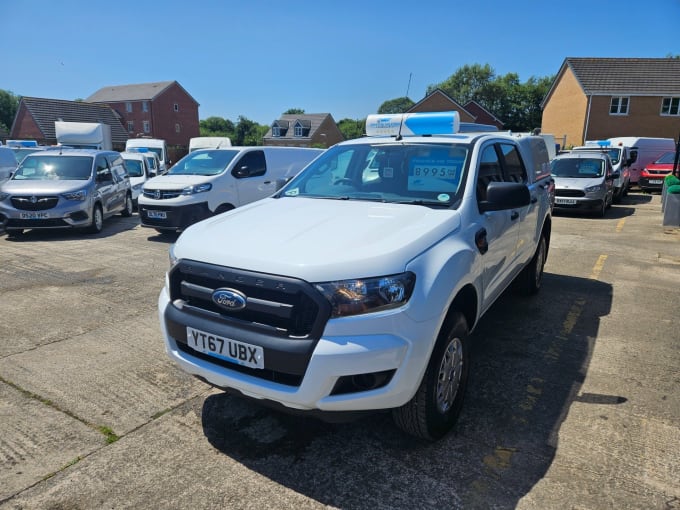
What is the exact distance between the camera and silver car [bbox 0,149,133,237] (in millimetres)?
9141

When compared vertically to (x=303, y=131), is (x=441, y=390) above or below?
below

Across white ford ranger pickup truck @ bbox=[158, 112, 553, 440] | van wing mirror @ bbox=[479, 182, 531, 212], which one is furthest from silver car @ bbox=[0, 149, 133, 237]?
van wing mirror @ bbox=[479, 182, 531, 212]

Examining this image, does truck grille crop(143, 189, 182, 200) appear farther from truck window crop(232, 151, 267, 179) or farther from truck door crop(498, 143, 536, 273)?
truck door crop(498, 143, 536, 273)

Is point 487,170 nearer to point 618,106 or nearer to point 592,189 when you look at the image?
point 592,189

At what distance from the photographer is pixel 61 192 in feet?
30.6

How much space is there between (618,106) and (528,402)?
38.7m

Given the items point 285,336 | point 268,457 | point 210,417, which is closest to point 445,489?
point 268,457

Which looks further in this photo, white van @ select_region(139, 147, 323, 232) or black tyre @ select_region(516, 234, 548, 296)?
white van @ select_region(139, 147, 323, 232)

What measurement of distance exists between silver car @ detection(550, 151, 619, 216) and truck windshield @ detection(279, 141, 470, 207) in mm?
10698

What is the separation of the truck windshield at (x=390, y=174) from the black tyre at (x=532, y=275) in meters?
2.42

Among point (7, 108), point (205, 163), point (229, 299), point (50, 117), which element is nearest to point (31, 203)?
point (205, 163)

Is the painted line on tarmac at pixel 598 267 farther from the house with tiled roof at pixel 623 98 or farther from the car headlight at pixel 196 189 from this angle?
the house with tiled roof at pixel 623 98

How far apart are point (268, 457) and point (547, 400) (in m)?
2.01

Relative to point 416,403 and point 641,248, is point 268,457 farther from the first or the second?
point 641,248
